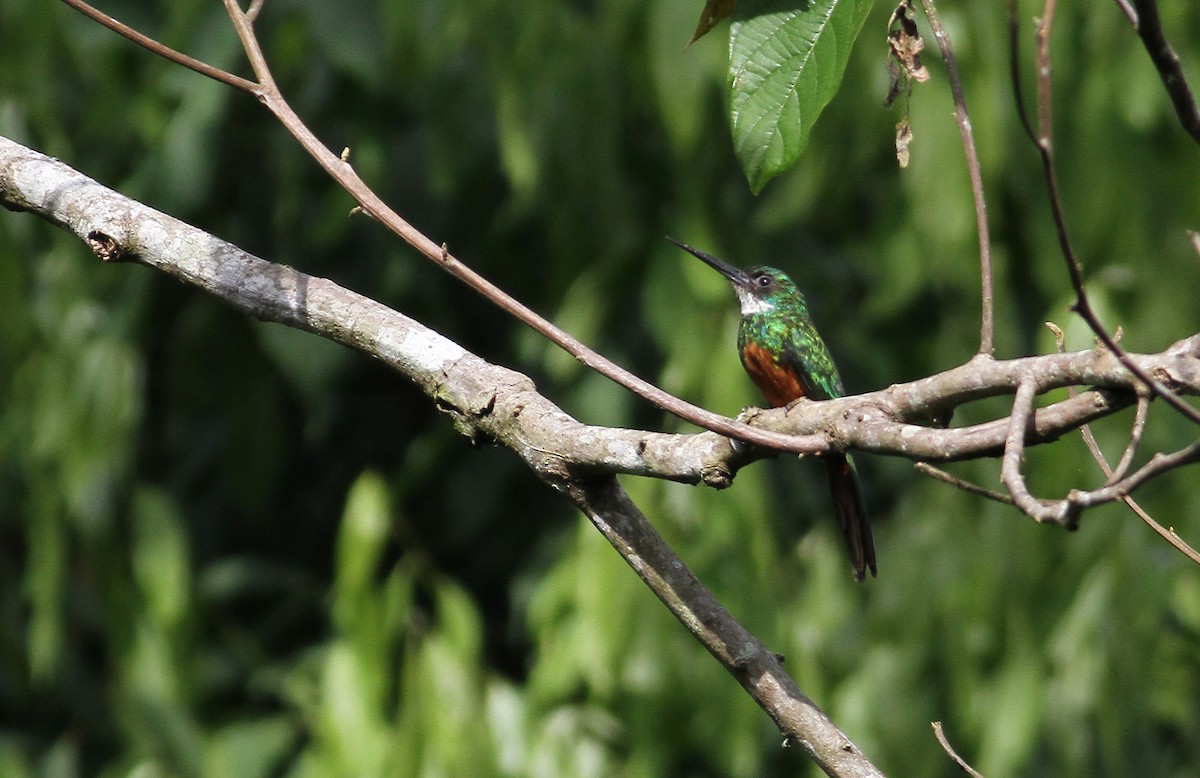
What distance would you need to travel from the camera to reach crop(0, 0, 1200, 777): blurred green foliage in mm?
3471

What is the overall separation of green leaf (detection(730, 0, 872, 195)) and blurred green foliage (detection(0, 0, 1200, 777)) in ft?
5.82

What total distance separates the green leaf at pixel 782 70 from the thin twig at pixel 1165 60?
0.39 m

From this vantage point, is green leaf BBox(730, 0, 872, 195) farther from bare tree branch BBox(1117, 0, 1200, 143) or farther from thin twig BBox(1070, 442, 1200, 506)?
thin twig BBox(1070, 442, 1200, 506)

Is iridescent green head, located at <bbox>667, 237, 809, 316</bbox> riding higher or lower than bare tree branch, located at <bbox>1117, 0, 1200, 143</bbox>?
higher

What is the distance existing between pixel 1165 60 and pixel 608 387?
119 inches

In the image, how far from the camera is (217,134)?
15.6ft

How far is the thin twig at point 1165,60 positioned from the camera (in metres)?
0.95

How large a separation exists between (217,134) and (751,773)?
2.79 metres

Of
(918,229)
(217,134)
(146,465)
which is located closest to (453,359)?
(918,229)

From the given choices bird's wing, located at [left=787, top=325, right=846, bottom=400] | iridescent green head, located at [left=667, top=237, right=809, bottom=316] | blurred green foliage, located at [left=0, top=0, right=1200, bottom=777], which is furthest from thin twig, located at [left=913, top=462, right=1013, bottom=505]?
iridescent green head, located at [left=667, top=237, right=809, bottom=316]

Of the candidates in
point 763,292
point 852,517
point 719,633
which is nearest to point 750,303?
point 763,292

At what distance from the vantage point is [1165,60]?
0.98 m

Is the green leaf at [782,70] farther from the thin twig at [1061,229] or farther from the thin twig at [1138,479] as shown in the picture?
the thin twig at [1138,479]

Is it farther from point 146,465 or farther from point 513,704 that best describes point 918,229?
point 146,465
